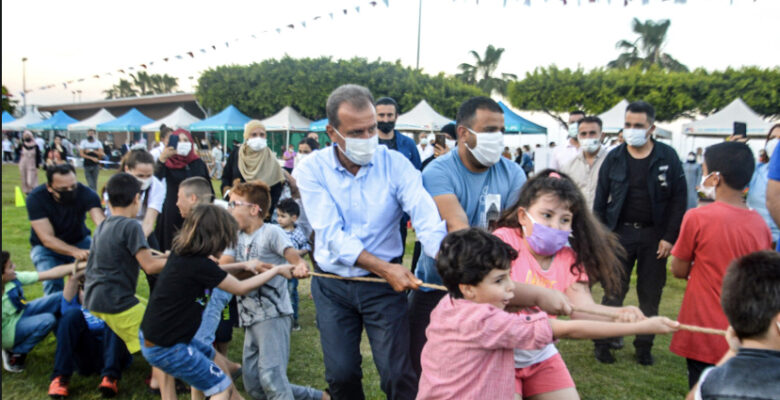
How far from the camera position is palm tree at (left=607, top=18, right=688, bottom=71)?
156 ft

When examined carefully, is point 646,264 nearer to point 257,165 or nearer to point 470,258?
point 470,258

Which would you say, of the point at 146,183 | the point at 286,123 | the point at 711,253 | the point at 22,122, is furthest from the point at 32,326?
the point at 22,122

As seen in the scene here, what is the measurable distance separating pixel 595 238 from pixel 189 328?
2.42 metres

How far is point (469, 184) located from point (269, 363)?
1801 millimetres

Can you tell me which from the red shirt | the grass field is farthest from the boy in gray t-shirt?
the red shirt

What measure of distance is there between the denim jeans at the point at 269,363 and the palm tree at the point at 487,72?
5532 centimetres

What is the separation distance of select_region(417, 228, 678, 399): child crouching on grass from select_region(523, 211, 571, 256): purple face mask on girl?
1.15 ft

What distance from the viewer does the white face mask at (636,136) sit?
16.4ft

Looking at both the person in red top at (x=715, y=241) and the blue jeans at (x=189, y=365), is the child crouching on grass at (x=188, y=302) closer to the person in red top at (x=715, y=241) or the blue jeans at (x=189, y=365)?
the blue jeans at (x=189, y=365)

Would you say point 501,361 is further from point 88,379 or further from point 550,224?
point 88,379

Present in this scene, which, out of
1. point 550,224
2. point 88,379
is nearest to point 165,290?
point 88,379

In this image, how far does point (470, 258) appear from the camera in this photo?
7.83 ft

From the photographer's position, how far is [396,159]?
3.24 m

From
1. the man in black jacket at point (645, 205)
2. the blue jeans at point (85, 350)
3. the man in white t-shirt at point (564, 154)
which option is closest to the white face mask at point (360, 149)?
the blue jeans at point (85, 350)
